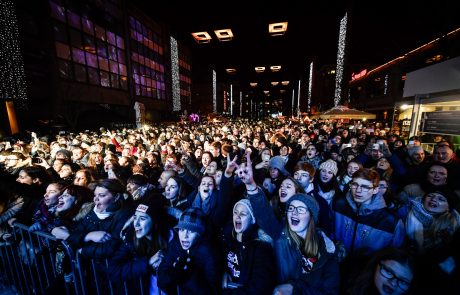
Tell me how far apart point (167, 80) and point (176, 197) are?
36.7 m

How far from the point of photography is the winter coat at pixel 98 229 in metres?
2.27

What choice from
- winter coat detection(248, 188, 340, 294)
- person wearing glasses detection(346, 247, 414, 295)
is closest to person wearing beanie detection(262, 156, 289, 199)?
winter coat detection(248, 188, 340, 294)

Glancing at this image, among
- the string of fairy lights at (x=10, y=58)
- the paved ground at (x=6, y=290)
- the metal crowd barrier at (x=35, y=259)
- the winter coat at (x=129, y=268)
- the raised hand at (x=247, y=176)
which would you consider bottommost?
the paved ground at (x=6, y=290)

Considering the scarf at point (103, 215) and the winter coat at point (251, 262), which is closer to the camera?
the winter coat at point (251, 262)

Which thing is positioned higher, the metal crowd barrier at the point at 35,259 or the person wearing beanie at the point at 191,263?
the person wearing beanie at the point at 191,263

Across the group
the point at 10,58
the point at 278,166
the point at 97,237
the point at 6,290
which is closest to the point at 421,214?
the point at 278,166

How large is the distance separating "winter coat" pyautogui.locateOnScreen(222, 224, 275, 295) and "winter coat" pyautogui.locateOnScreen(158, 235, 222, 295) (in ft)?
0.60

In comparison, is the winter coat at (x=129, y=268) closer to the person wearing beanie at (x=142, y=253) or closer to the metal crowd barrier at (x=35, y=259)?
the person wearing beanie at (x=142, y=253)

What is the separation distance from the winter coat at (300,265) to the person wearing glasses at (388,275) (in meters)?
0.23

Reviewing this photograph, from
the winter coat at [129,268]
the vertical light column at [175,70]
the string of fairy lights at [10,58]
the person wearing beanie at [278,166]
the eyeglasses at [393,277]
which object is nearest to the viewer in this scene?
the eyeglasses at [393,277]

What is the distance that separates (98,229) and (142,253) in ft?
2.78

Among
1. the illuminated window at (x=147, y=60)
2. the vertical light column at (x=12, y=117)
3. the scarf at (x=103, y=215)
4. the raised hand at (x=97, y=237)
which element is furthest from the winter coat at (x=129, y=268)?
the illuminated window at (x=147, y=60)

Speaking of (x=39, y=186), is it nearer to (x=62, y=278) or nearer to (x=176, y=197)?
(x=62, y=278)

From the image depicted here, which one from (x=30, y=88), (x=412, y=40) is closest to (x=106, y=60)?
(x=30, y=88)
